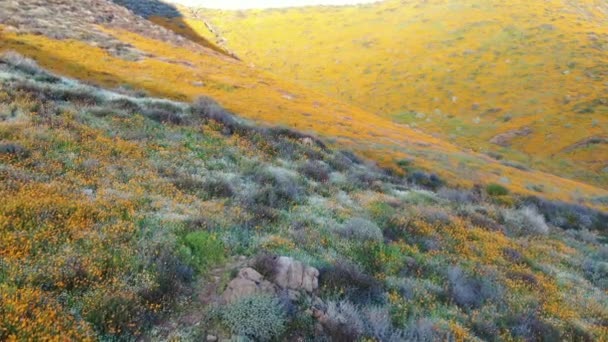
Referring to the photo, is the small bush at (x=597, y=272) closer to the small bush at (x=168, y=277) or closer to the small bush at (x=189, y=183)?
the small bush at (x=189, y=183)

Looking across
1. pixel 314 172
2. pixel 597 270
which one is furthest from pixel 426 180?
pixel 597 270

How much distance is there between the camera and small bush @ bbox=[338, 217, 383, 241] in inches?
386

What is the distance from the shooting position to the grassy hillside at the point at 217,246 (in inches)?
223

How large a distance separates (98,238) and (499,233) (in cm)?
1215

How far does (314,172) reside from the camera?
51.1ft

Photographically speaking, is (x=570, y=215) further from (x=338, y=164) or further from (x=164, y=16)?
(x=164, y=16)

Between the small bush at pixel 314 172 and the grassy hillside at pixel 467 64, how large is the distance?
31.8 metres

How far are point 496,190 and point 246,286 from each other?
70.6ft

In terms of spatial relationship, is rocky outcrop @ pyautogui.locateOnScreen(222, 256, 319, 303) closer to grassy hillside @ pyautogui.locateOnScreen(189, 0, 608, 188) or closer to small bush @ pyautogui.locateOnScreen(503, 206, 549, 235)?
small bush @ pyautogui.locateOnScreen(503, 206, 549, 235)

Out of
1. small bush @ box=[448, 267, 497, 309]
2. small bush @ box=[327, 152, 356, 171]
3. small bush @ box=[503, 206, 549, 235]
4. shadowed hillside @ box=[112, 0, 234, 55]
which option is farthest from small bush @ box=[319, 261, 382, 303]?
shadowed hillside @ box=[112, 0, 234, 55]

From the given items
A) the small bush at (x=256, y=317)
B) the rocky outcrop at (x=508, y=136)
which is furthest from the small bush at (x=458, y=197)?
the rocky outcrop at (x=508, y=136)

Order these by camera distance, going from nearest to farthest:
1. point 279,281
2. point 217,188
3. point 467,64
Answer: point 279,281 < point 217,188 < point 467,64

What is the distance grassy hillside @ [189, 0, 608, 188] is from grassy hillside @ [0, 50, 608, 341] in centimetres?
3339

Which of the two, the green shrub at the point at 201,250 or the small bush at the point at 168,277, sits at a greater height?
the small bush at the point at 168,277
